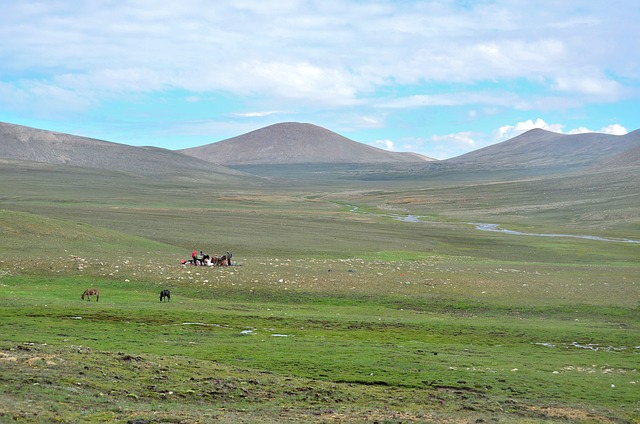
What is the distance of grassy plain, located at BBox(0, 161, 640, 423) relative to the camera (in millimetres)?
15547

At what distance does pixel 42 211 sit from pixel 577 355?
7295cm

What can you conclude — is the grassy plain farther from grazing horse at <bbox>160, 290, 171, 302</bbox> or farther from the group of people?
the group of people

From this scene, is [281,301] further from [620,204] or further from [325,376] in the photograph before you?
[620,204]

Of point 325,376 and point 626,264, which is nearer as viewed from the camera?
point 325,376

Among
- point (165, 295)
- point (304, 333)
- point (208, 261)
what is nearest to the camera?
point (304, 333)

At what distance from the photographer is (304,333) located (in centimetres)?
2491

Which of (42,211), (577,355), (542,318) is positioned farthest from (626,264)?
(42,211)

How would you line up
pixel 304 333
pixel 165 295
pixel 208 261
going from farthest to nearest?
pixel 208 261 → pixel 165 295 → pixel 304 333

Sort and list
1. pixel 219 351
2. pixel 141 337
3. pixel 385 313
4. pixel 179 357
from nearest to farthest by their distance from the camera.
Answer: pixel 179 357 → pixel 219 351 → pixel 141 337 → pixel 385 313

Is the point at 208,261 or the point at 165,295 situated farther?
the point at 208,261

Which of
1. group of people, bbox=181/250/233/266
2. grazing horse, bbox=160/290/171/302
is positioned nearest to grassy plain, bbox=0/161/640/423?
grazing horse, bbox=160/290/171/302

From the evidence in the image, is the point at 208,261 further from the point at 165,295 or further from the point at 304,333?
the point at 304,333

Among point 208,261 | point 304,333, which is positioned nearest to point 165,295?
point 304,333

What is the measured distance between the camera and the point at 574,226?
102375 mm
